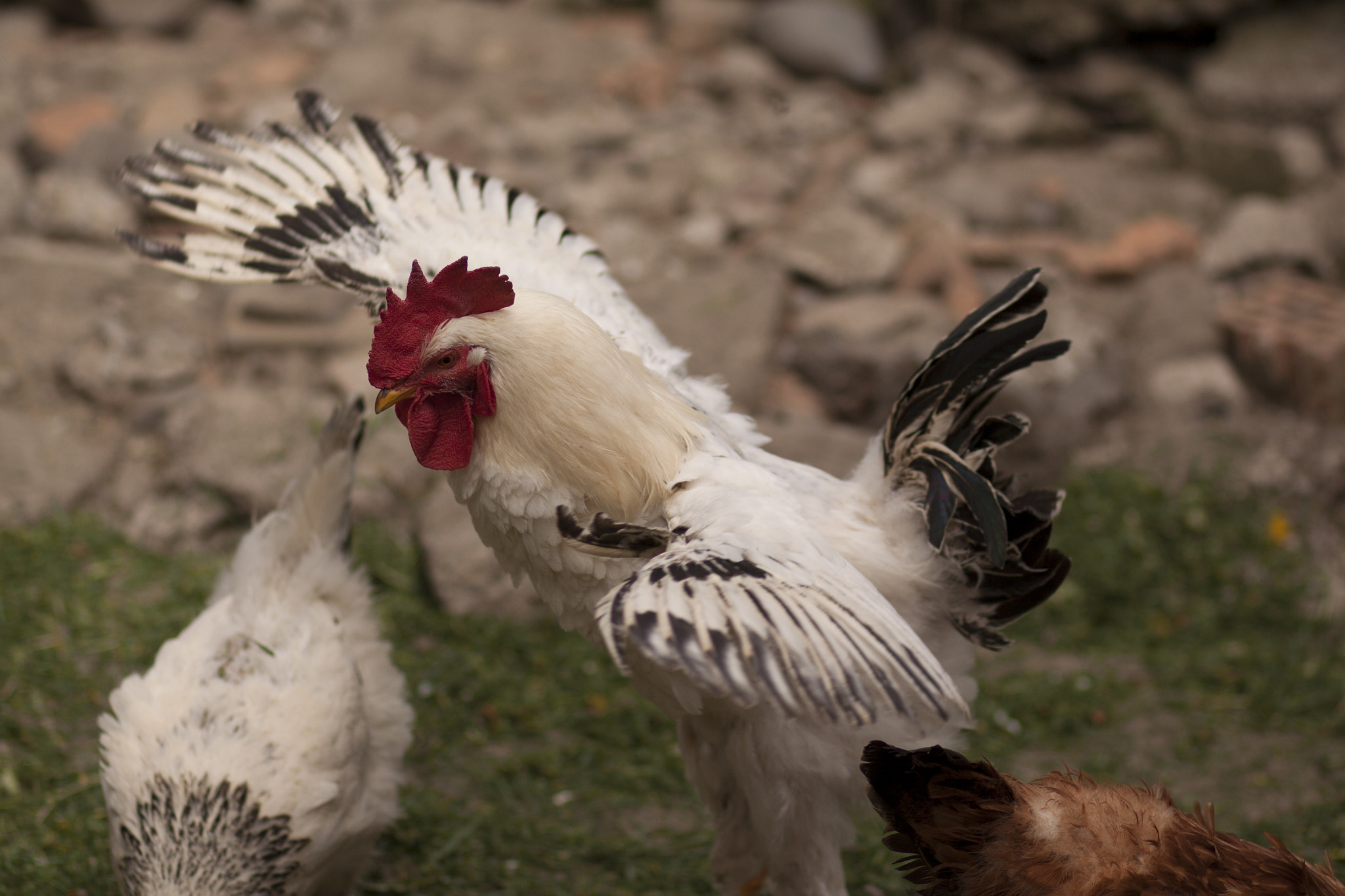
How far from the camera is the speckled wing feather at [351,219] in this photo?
3.06 m

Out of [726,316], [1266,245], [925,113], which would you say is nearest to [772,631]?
[726,316]

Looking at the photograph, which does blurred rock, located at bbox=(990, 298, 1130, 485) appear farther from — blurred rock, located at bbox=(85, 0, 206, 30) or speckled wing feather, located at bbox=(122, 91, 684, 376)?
blurred rock, located at bbox=(85, 0, 206, 30)

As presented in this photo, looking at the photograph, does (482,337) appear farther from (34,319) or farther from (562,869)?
(34,319)

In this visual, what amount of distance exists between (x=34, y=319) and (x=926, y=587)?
190 inches

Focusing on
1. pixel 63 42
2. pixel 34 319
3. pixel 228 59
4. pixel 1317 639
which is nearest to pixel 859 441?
pixel 1317 639

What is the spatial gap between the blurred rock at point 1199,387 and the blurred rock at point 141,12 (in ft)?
24.7

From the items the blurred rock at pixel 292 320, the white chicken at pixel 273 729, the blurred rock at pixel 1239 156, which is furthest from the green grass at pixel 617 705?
the blurred rock at pixel 1239 156

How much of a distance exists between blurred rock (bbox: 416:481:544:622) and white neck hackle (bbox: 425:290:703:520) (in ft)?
6.34

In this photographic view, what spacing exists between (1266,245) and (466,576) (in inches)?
202

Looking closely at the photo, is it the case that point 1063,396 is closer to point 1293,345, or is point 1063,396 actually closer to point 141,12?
point 1293,345

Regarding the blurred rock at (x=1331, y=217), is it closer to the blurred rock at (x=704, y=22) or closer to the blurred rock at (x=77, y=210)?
the blurred rock at (x=704, y=22)

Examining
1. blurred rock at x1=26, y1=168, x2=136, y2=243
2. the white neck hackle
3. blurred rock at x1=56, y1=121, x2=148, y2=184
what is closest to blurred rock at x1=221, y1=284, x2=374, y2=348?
blurred rock at x1=26, y1=168, x2=136, y2=243

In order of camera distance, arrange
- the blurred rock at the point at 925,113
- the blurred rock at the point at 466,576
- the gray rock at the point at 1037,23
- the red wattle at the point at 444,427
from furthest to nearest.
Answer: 1. the gray rock at the point at 1037,23
2. the blurred rock at the point at 925,113
3. the blurred rock at the point at 466,576
4. the red wattle at the point at 444,427

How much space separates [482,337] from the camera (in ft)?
8.09
